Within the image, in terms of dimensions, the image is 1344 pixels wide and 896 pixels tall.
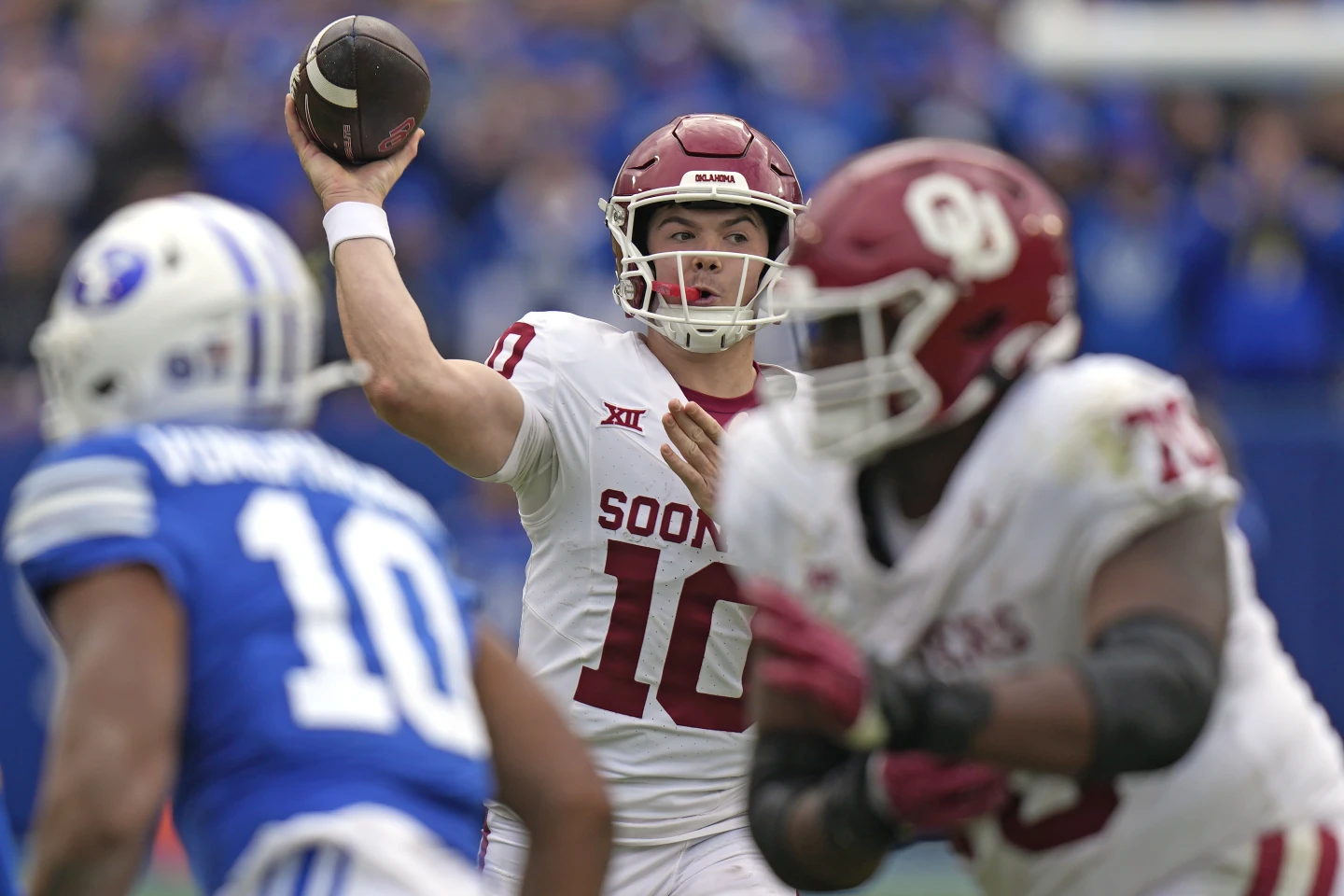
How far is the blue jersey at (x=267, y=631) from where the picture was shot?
2.36 meters

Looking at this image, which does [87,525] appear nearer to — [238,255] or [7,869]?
[238,255]

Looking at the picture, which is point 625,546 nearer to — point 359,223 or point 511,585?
point 359,223

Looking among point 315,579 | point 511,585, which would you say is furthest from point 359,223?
point 511,585

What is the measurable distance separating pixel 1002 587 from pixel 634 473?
156cm

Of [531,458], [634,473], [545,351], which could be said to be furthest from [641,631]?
[545,351]

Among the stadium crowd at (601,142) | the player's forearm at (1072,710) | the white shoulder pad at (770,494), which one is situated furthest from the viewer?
the stadium crowd at (601,142)

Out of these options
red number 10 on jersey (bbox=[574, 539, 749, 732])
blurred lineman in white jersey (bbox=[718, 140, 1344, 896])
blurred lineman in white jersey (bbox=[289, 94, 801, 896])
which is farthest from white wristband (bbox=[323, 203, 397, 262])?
blurred lineman in white jersey (bbox=[718, 140, 1344, 896])

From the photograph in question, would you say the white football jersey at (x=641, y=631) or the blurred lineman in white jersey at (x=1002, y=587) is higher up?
the blurred lineman in white jersey at (x=1002, y=587)

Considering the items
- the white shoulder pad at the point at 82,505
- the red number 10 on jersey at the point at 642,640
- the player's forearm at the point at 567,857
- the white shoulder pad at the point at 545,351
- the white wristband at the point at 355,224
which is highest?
the white shoulder pad at the point at 82,505

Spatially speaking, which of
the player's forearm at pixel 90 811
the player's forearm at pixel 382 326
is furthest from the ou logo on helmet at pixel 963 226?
the player's forearm at pixel 382 326

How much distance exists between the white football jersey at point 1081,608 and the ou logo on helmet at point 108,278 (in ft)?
3.30

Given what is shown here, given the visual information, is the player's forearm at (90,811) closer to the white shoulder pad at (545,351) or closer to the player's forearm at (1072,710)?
the player's forearm at (1072,710)

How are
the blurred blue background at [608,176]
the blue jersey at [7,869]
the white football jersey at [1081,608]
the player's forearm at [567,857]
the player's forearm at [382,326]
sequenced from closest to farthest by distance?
the white football jersey at [1081,608] < the player's forearm at [567,857] < the blue jersey at [7,869] < the player's forearm at [382,326] < the blurred blue background at [608,176]

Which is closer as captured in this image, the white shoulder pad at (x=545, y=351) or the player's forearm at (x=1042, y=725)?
the player's forearm at (x=1042, y=725)
